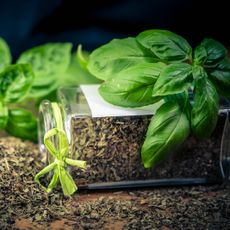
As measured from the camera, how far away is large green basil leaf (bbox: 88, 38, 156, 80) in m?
0.91

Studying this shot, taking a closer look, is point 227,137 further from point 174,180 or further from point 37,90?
point 37,90

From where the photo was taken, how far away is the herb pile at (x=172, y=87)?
0.85 metres

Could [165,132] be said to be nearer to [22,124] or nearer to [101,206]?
[101,206]

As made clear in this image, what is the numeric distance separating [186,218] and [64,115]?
262 mm

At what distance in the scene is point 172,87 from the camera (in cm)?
84

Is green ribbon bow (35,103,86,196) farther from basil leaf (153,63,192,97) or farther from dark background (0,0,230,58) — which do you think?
dark background (0,0,230,58)

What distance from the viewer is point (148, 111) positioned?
35.9 inches

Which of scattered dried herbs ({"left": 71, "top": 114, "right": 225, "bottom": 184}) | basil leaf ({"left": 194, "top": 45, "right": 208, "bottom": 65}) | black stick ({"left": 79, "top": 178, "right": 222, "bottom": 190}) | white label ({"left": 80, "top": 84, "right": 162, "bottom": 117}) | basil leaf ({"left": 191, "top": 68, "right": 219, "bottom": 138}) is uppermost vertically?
basil leaf ({"left": 194, "top": 45, "right": 208, "bottom": 65})

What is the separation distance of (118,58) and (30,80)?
19cm

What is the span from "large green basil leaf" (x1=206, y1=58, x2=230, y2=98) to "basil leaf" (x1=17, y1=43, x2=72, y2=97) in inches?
13.3

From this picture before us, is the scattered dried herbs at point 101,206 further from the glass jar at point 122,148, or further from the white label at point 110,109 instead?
the white label at point 110,109

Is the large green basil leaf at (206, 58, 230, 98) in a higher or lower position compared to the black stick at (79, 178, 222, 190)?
higher

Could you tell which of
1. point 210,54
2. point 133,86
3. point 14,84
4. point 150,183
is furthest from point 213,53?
point 14,84

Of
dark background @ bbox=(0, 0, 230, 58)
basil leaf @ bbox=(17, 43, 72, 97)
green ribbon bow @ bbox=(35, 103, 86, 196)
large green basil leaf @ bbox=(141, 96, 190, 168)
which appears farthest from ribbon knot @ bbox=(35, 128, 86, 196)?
dark background @ bbox=(0, 0, 230, 58)
